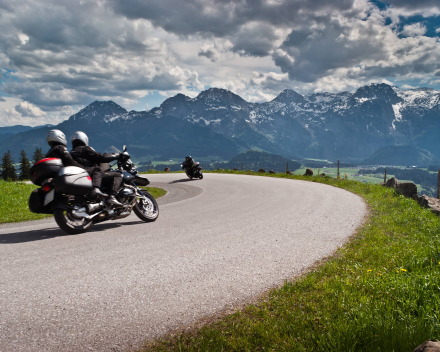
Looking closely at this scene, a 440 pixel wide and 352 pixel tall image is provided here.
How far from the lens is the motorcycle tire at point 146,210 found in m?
7.79

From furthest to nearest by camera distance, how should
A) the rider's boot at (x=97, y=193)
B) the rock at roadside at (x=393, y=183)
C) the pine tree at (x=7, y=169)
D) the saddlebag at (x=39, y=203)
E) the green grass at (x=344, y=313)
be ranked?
the pine tree at (x=7, y=169) < the rock at roadside at (x=393, y=183) < the rider's boot at (x=97, y=193) < the saddlebag at (x=39, y=203) < the green grass at (x=344, y=313)

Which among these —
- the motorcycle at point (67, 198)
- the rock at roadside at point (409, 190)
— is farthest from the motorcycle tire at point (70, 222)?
the rock at roadside at point (409, 190)

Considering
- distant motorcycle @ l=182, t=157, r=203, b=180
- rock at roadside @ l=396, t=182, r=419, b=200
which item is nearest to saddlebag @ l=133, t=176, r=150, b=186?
rock at roadside @ l=396, t=182, r=419, b=200

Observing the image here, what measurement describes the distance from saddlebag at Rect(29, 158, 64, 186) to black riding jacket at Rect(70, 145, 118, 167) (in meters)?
0.61

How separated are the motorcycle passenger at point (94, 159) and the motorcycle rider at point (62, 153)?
100 millimetres

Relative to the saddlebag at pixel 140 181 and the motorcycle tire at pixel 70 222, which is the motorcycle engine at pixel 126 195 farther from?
the motorcycle tire at pixel 70 222

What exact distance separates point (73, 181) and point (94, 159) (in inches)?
36.3

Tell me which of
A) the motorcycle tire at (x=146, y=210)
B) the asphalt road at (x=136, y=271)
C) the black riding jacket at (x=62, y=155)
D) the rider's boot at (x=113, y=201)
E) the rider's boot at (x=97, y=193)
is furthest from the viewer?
the motorcycle tire at (x=146, y=210)

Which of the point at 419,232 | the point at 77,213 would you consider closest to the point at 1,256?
the point at 77,213

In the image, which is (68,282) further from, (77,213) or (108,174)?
(108,174)

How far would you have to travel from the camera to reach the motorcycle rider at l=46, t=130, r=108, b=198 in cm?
659

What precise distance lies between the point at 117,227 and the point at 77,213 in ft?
3.71

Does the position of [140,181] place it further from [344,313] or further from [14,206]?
[344,313]

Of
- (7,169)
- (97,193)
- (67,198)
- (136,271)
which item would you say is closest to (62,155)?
(67,198)
